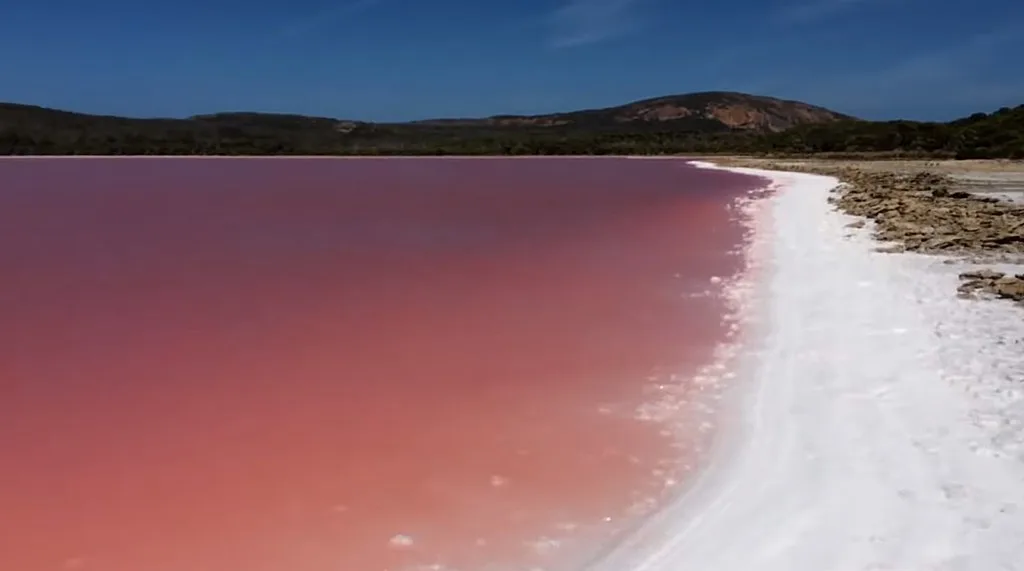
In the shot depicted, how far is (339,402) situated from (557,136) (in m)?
105

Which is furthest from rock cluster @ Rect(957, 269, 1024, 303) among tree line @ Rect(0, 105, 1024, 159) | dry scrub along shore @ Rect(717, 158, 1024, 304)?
tree line @ Rect(0, 105, 1024, 159)

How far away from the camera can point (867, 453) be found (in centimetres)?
384

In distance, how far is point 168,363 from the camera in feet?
19.0

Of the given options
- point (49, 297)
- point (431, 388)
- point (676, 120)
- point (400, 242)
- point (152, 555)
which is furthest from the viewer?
point (676, 120)

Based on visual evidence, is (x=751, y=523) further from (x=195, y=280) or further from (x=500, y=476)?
(x=195, y=280)

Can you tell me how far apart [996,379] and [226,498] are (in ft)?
13.0

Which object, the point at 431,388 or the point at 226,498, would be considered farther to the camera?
the point at 431,388

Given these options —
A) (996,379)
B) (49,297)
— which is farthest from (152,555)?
(49,297)

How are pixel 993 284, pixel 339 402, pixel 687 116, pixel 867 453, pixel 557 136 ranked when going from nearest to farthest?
pixel 867 453 → pixel 339 402 → pixel 993 284 → pixel 557 136 → pixel 687 116

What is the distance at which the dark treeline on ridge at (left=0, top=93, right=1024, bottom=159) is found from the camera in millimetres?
58125

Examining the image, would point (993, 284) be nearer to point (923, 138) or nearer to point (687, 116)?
point (923, 138)

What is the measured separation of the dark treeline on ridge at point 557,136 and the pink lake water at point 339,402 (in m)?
36.0

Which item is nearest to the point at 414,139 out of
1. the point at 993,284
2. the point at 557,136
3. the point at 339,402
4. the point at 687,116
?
the point at 557,136

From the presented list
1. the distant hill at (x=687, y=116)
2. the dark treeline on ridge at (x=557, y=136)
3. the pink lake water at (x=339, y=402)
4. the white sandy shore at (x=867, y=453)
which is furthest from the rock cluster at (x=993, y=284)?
the distant hill at (x=687, y=116)
